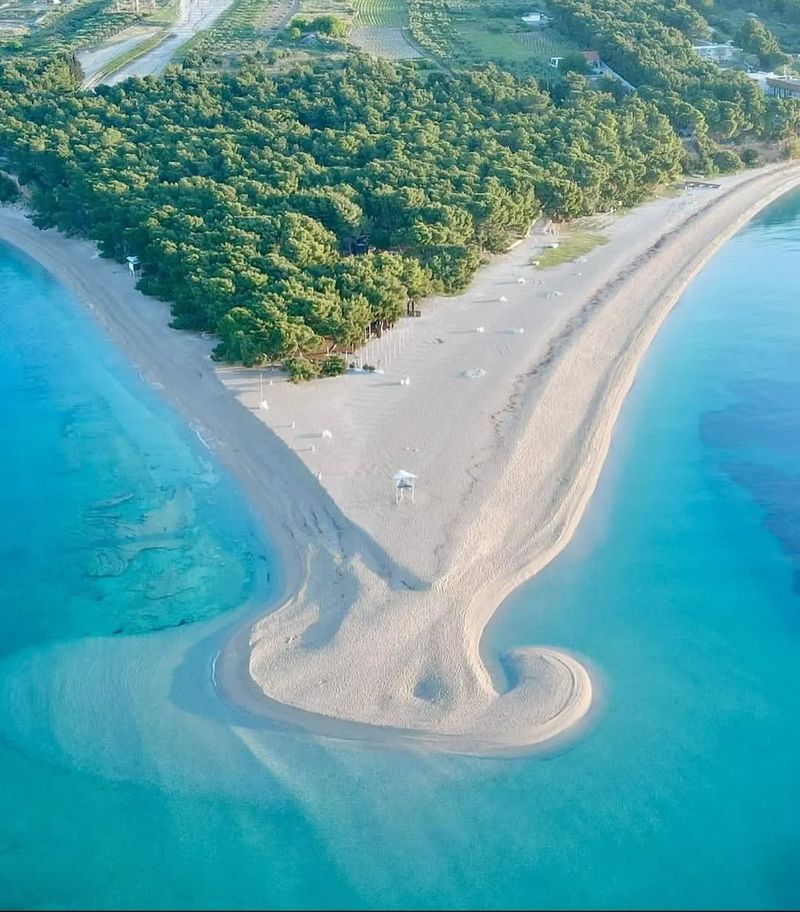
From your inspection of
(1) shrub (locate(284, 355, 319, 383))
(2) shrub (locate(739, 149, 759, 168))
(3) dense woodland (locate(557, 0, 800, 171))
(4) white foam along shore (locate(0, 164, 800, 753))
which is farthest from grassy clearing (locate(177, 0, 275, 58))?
(1) shrub (locate(284, 355, 319, 383))

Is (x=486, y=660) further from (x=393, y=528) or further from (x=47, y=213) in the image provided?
(x=47, y=213)

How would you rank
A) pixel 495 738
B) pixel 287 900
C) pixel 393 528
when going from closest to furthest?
pixel 287 900 < pixel 495 738 < pixel 393 528

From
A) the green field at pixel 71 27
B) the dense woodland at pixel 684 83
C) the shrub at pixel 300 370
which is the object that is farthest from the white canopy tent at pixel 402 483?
the green field at pixel 71 27

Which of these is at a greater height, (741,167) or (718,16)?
(718,16)

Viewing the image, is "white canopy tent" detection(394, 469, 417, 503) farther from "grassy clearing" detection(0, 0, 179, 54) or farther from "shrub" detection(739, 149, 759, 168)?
"grassy clearing" detection(0, 0, 179, 54)

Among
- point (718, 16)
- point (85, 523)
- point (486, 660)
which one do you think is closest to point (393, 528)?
point (486, 660)

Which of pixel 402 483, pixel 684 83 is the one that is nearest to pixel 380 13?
pixel 684 83

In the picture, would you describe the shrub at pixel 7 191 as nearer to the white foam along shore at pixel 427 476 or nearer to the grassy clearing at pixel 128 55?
the white foam along shore at pixel 427 476
